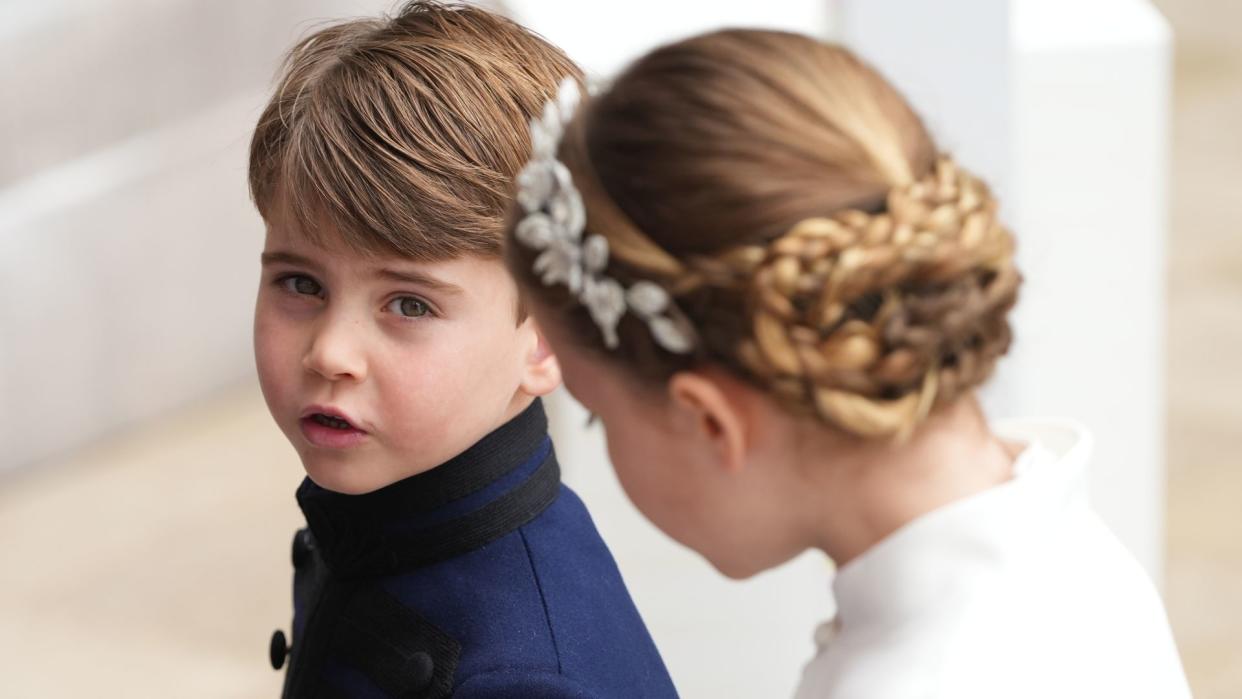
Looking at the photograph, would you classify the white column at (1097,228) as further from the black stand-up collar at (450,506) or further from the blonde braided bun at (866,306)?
the blonde braided bun at (866,306)

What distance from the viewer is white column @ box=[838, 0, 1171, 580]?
2.33 meters

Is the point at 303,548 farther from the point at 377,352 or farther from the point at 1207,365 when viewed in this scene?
the point at 1207,365

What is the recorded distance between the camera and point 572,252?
38.1 inches

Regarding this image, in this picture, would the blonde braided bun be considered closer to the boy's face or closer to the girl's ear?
the girl's ear

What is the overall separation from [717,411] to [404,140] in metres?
0.37

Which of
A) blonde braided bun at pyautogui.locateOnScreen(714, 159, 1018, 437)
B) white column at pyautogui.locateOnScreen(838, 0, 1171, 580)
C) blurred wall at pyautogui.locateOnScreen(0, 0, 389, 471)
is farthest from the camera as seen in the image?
blurred wall at pyautogui.locateOnScreen(0, 0, 389, 471)

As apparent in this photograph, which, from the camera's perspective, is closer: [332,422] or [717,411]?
[717,411]

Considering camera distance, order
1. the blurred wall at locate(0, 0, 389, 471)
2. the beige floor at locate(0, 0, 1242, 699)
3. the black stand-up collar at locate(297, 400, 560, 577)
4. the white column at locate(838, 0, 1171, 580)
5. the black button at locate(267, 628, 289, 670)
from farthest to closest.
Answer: the blurred wall at locate(0, 0, 389, 471), the beige floor at locate(0, 0, 1242, 699), the white column at locate(838, 0, 1171, 580), the black button at locate(267, 628, 289, 670), the black stand-up collar at locate(297, 400, 560, 577)

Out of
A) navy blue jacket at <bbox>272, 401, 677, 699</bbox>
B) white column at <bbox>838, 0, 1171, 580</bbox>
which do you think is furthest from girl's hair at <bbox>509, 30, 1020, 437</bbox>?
white column at <bbox>838, 0, 1171, 580</bbox>

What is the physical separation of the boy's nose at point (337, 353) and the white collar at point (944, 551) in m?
0.39

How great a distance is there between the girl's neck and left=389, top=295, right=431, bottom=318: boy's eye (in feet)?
1.19

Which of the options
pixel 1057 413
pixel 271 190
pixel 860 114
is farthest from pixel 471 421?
pixel 1057 413

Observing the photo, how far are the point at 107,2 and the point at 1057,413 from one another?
2231mm

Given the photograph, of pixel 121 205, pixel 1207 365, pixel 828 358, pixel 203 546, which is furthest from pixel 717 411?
pixel 1207 365
